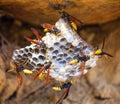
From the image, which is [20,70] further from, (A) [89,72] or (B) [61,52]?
(A) [89,72]

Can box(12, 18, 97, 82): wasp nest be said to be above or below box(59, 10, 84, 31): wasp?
below

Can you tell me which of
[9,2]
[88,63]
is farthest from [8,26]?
[88,63]

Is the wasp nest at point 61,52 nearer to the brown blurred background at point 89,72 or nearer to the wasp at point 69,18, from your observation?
the wasp at point 69,18

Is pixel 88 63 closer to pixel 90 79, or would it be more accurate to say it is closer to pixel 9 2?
pixel 90 79

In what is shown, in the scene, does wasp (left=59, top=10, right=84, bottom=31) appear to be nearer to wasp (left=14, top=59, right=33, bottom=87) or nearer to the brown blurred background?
the brown blurred background

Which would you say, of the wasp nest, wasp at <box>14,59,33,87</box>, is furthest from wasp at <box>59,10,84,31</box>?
wasp at <box>14,59,33,87</box>

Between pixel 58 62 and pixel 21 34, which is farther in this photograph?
pixel 21 34
